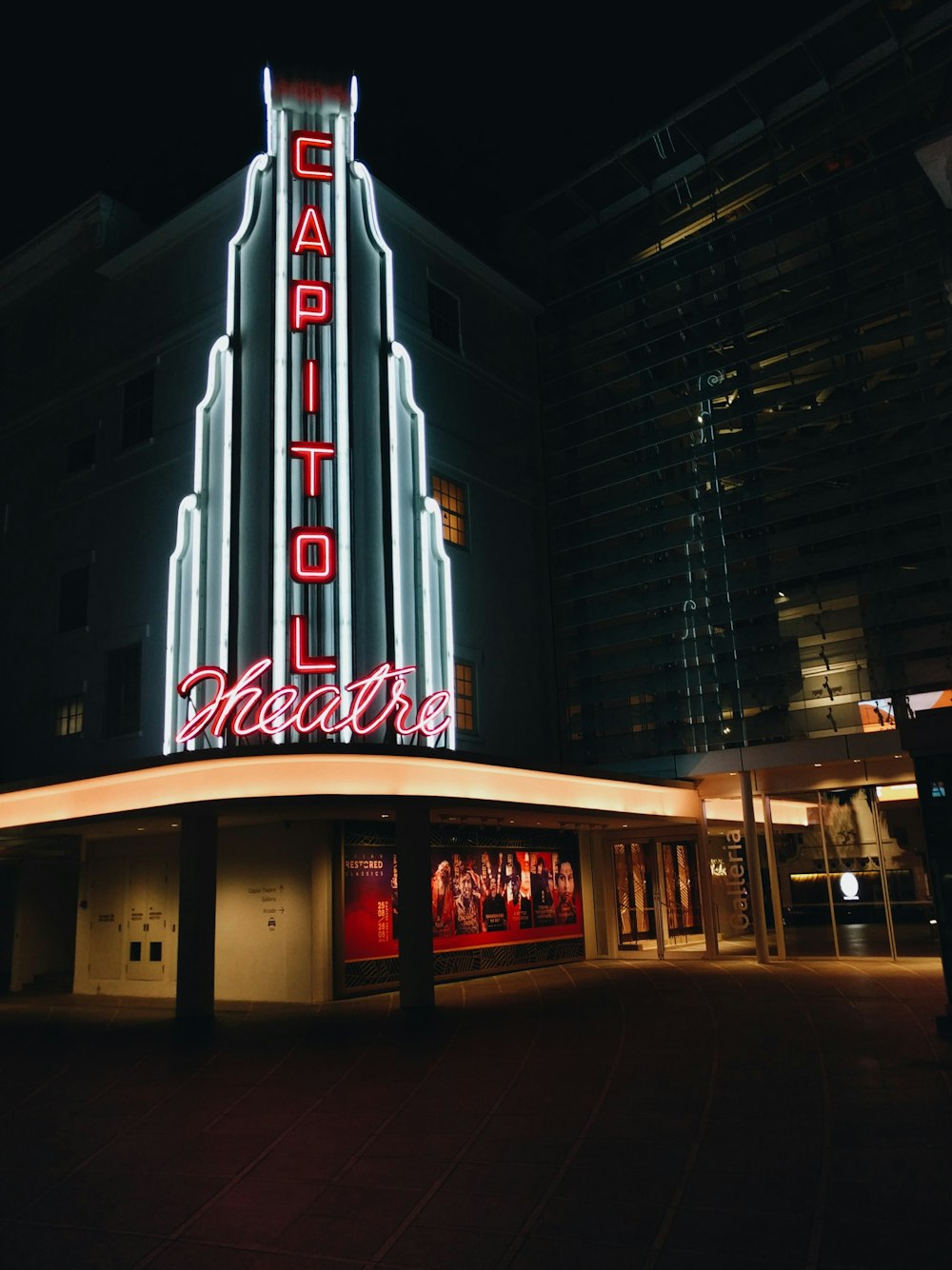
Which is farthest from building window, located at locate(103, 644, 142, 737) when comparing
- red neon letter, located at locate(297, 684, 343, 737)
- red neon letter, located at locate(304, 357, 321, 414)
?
red neon letter, located at locate(297, 684, 343, 737)

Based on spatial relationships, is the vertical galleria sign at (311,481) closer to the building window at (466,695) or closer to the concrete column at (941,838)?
the building window at (466,695)

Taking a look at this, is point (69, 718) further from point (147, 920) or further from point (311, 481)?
point (311, 481)

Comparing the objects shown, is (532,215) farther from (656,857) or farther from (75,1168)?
(75,1168)

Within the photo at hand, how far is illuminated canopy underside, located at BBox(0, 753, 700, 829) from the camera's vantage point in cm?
1592

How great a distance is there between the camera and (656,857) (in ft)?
85.2

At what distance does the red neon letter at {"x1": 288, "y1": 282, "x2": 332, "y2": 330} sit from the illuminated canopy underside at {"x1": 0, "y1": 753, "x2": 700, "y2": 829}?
9527mm

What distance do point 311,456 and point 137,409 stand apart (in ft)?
24.8

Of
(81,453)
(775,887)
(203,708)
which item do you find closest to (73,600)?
(81,453)

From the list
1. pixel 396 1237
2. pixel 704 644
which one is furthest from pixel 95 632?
pixel 396 1237

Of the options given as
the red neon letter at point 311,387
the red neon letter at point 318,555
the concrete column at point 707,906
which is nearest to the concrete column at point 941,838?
the red neon letter at point 318,555

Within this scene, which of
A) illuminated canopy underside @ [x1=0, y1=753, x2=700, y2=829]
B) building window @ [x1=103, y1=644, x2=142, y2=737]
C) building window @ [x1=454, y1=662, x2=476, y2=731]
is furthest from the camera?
building window @ [x1=454, y1=662, x2=476, y2=731]

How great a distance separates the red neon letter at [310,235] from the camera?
2145 centimetres

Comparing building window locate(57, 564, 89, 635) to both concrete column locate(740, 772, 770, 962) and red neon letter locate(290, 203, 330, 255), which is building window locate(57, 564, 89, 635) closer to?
red neon letter locate(290, 203, 330, 255)

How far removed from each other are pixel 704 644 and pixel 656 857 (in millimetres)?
5547
